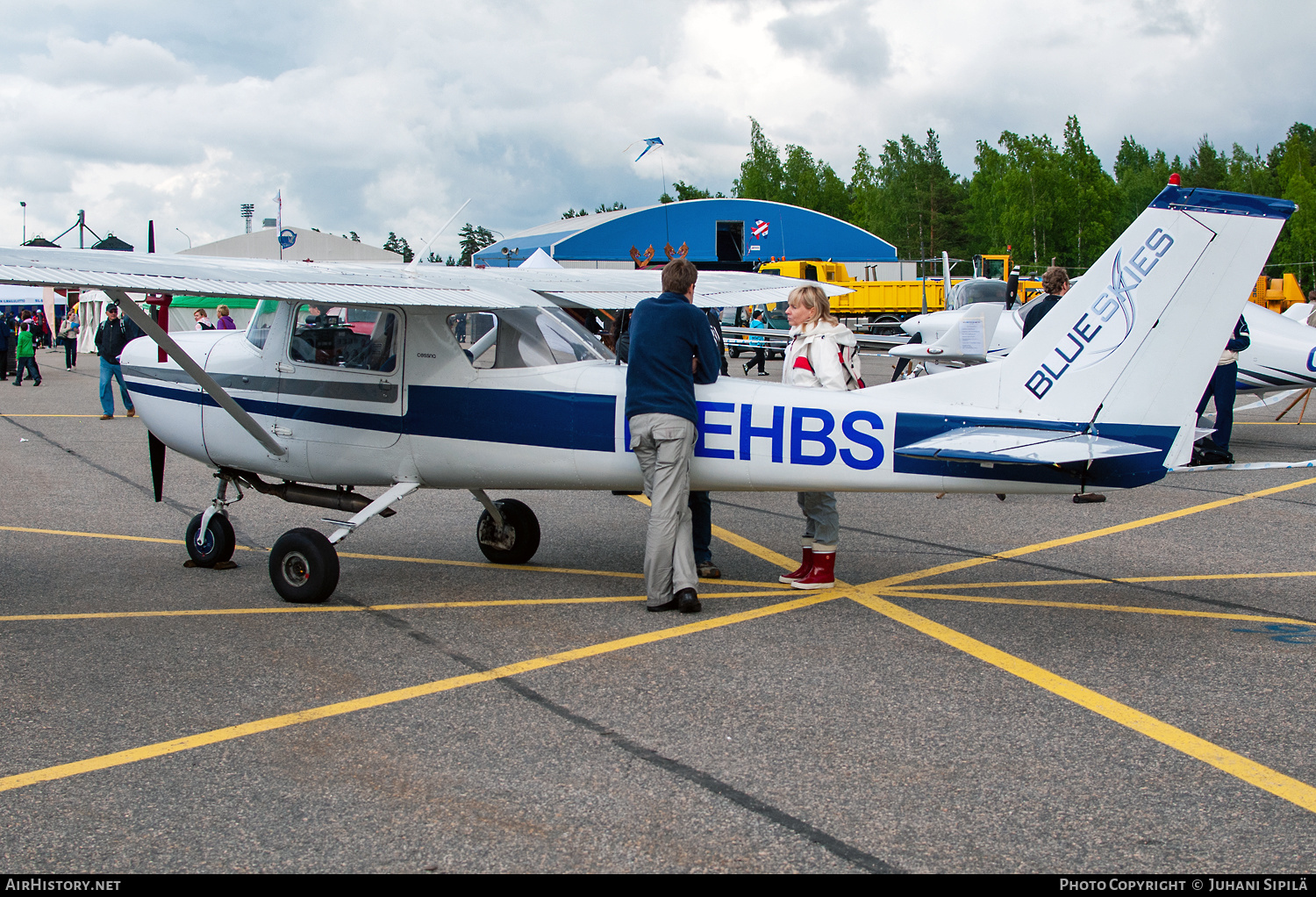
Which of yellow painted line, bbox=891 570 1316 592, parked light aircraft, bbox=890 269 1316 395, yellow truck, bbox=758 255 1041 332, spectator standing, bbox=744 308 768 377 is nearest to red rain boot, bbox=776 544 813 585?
yellow painted line, bbox=891 570 1316 592

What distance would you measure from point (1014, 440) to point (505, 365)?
2971 millimetres

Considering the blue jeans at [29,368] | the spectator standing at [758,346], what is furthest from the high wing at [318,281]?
the blue jeans at [29,368]

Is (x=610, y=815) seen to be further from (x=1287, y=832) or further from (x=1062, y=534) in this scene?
(x=1062, y=534)

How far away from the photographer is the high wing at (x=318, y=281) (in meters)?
5.44

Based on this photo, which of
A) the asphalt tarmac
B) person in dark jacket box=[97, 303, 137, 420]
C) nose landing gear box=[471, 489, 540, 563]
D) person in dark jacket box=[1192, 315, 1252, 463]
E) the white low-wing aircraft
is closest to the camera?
the asphalt tarmac

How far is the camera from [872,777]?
3709 mm

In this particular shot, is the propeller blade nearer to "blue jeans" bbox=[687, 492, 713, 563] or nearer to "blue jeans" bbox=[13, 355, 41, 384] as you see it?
"blue jeans" bbox=[687, 492, 713, 563]

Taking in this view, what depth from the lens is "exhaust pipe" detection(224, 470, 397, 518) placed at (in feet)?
22.4

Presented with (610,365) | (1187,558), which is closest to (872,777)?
(610,365)

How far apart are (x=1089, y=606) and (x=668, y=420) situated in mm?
2658

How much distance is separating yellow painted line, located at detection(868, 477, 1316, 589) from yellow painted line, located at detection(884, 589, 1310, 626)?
327 millimetres

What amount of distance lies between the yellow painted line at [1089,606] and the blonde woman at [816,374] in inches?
17.6

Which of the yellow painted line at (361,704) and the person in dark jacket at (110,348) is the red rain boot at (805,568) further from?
the person in dark jacket at (110,348)

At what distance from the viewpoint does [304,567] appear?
20.5 feet
